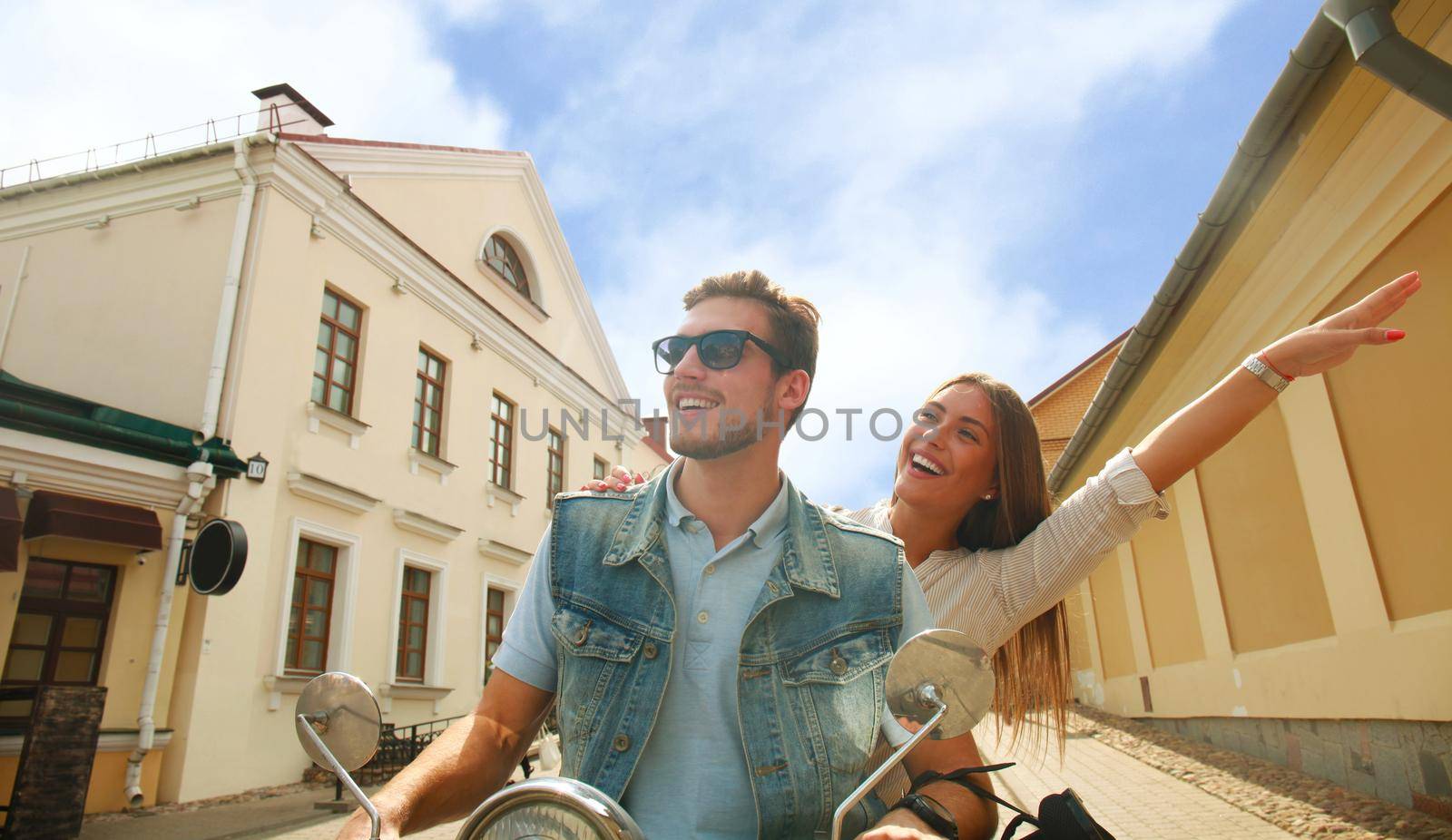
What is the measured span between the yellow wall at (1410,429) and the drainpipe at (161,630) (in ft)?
33.5

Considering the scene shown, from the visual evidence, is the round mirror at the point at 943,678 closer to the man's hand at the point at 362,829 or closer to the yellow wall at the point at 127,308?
the man's hand at the point at 362,829

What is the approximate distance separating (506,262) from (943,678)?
58.0 feet

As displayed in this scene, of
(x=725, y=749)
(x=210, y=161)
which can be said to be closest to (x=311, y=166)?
(x=210, y=161)

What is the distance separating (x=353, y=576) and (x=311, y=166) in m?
5.22

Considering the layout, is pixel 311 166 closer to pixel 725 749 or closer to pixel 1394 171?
pixel 1394 171

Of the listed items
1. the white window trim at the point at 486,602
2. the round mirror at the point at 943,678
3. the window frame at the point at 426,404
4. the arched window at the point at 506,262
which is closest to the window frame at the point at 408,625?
the white window trim at the point at 486,602

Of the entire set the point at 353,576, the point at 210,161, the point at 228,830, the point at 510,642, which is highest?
the point at 210,161

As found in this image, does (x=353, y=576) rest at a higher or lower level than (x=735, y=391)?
higher

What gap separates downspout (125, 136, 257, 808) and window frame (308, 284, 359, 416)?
4.02ft

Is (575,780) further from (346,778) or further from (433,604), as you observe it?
(433,604)

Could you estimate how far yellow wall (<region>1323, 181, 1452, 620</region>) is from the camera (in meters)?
5.16

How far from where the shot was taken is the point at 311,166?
459 inches

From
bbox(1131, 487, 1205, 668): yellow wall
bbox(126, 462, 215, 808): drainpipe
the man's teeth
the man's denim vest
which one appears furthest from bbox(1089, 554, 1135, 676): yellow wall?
the man's denim vest

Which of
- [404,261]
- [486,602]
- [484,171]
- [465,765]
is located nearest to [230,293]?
[404,261]
